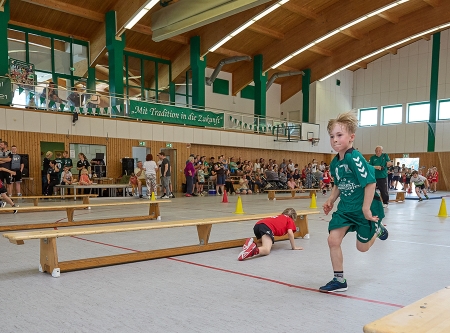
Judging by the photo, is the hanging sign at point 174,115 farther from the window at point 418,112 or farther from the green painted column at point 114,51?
the window at point 418,112

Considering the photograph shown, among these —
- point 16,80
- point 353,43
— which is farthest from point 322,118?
point 16,80

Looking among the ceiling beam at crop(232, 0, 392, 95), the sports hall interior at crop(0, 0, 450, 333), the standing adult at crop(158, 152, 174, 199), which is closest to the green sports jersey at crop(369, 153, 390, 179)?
the sports hall interior at crop(0, 0, 450, 333)

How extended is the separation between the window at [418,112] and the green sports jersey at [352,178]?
2862 centimetres

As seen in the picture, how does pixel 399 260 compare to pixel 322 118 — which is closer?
pixel 399 260

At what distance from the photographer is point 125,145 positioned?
60.5 ft

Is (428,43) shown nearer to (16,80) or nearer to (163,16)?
(163,16)

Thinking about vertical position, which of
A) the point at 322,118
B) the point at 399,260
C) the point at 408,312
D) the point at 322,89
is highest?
the point at 322,89

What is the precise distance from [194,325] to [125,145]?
16.5m

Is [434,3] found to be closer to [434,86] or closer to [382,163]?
[434,86]

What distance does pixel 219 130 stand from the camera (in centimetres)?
2214

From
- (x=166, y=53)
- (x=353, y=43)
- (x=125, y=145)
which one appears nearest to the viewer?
(x=125, y=145)

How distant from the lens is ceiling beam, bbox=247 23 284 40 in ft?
74.5

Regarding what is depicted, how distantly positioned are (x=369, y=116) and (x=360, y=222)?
3050cm

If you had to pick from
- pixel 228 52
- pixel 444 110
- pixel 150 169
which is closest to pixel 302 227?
pixel 150 169
